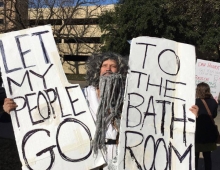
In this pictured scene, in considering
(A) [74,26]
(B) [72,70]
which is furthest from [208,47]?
(B) [72,70]

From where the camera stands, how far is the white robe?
2.44 m

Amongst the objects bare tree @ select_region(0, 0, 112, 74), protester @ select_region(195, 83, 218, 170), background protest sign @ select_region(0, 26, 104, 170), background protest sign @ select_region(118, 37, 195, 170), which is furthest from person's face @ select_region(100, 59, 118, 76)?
bare tree @ select_region(0, 0, 112, 74)

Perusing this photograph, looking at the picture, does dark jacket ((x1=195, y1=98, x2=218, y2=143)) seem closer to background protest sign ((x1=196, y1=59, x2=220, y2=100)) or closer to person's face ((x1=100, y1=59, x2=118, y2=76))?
background protest sign ((x1=196, y1=59, x2=220, y2=100))

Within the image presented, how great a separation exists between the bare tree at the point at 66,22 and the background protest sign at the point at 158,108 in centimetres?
2011

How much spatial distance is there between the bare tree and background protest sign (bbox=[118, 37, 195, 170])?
20106mm

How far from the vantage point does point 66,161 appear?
239 cm

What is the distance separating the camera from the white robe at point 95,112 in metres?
2.44

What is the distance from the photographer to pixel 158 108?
2496mm

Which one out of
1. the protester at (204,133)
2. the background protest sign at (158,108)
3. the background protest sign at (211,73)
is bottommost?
the protester at (204,133)

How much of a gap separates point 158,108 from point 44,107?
771 millimetres

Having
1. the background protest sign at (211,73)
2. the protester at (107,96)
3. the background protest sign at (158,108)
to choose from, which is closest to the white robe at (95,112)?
the protester at (107,96)

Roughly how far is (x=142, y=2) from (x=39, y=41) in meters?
21.4

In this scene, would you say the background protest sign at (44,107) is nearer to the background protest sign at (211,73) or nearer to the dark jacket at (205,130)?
the dark jacket at (205,130)

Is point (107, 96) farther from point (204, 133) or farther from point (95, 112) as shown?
point (204, 133)
